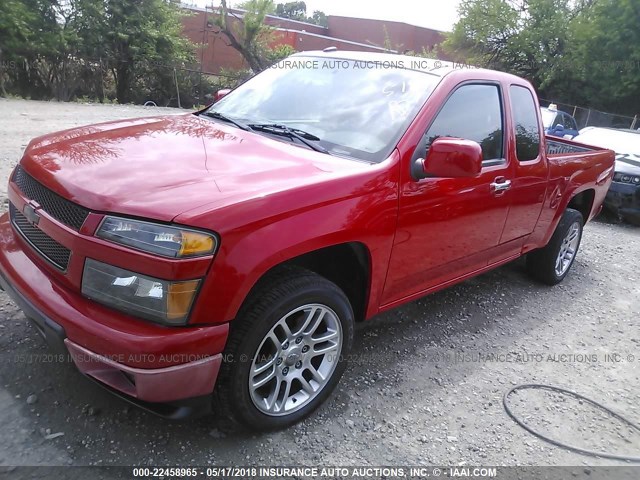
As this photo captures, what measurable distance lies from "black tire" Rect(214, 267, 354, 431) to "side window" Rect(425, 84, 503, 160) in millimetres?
1155

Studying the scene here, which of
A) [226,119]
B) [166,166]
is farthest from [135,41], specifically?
[166,166]

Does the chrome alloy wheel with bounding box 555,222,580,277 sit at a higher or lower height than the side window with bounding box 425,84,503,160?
lower

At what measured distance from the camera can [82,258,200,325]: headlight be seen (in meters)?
2.06

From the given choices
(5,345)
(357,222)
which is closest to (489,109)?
(357,222)

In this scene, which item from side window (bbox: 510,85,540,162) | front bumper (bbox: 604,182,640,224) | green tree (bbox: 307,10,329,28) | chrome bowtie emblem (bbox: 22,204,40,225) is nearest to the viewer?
chrome bowtie emblem (bbox: 22,204,40,225)

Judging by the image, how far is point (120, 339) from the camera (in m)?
2.03

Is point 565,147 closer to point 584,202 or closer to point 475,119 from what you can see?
point 584,202

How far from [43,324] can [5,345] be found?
0.98 metres

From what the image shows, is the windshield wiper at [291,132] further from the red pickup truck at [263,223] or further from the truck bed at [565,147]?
the truck bed at [565,147]

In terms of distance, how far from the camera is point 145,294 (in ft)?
6.80

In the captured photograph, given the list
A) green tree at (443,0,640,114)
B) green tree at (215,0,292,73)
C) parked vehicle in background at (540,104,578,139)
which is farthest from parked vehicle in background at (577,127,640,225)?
green tree at (215,0,292,73)

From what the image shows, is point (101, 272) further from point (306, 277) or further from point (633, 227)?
point (633, 227)

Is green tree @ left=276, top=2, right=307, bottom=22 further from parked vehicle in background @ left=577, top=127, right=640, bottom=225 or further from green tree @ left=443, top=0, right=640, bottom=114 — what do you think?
parked vehicle in background @ left=577, top=127, right=640, bottom=225

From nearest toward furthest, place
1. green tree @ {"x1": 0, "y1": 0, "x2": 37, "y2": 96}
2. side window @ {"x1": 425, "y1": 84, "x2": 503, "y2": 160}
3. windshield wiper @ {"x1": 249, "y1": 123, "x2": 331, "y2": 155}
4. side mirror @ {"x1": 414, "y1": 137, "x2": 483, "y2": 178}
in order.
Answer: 1. side mirror @ {"x1": 414, "y1": 137, "x2": 483, "y2": 178}
2. windshield wiper @ {"x1": 249, "y1": 123, "x2": 331, "y2": 155}
3. side window @ {"x1": 425, "y1": 84, "x2": 503, "y2": 160}
4. green tree @ {"x1": 0, "y1": 0, "x2": 37, "y2": 96}
